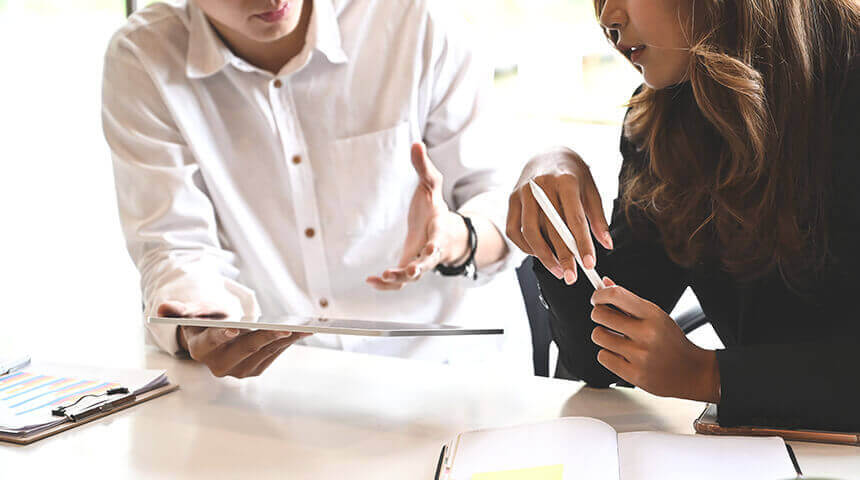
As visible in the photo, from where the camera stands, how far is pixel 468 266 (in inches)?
66.2

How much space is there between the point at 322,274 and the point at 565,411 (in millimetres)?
809

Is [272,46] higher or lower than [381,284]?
higher

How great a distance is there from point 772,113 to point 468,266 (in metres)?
0.73

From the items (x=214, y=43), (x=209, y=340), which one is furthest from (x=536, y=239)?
(x=214, y=43)

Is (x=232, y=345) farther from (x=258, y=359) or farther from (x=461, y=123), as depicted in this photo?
(x=461, y=123)

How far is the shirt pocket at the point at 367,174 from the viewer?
1785 mm

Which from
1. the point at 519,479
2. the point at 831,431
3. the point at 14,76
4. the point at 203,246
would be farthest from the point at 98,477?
the point at 14,76

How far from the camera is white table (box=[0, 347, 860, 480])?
0.97m

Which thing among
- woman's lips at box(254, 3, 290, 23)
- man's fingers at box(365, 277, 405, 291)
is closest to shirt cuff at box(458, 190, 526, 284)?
man's fingers at box(365, 277, 405, 291)

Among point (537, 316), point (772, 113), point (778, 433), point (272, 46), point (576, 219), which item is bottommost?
point (537, 316)

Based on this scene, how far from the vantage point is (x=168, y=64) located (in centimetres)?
172

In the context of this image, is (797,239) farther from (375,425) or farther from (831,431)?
(375,425)

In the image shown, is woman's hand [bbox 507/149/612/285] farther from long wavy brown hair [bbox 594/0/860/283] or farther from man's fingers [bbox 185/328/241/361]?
man's fingers [bbox 185/328/241/361]

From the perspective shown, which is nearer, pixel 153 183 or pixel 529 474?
pixel 529 474
